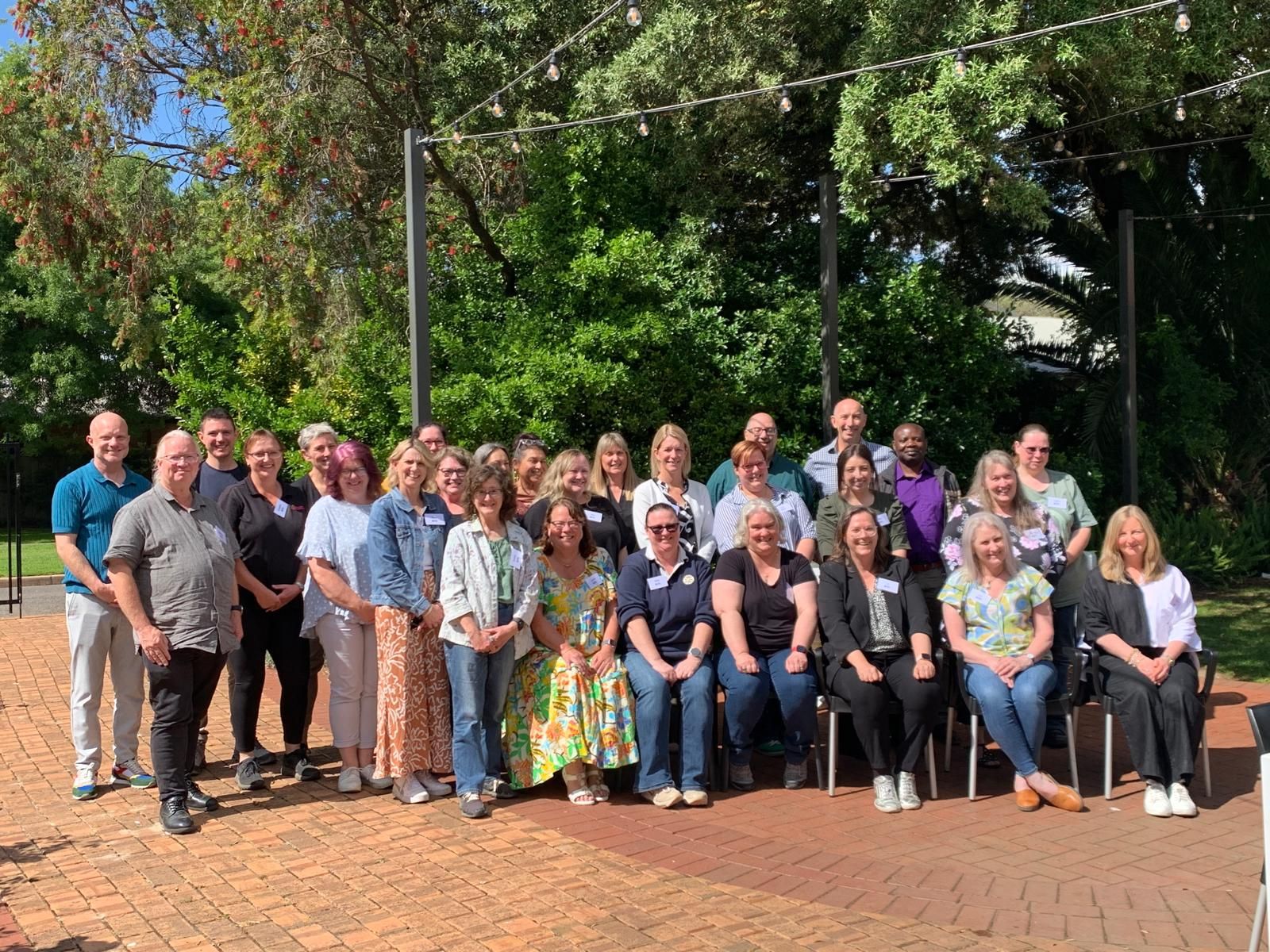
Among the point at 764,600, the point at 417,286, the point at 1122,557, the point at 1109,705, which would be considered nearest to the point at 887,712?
the point at 764,600

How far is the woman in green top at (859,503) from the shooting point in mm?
7078

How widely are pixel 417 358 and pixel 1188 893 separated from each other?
5974 millimetres

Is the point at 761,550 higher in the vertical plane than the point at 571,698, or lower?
higher

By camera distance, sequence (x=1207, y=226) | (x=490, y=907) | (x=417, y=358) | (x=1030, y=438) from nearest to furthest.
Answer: (x=490, y=907), (x=1030, y=438), (x=417, y=358), (x=1207, y=226)

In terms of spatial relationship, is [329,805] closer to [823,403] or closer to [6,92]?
[823,403]

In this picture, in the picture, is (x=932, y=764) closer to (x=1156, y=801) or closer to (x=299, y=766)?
(x=1156, y=801)

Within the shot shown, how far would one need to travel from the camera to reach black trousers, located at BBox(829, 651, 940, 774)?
Result: 20.6 feet

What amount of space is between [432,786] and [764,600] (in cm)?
197

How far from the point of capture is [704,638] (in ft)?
21.5

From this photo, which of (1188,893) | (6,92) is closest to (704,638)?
(1188,893)

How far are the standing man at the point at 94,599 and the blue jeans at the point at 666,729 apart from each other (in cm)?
262

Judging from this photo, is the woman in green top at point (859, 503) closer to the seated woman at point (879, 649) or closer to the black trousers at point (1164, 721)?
the seated woman at point (879, 649)

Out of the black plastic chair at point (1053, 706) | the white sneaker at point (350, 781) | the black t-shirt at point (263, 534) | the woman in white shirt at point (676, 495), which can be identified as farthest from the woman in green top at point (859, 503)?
the black t-shirt at point (263, 534)

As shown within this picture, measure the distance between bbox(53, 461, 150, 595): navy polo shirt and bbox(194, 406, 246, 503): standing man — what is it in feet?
1.74
